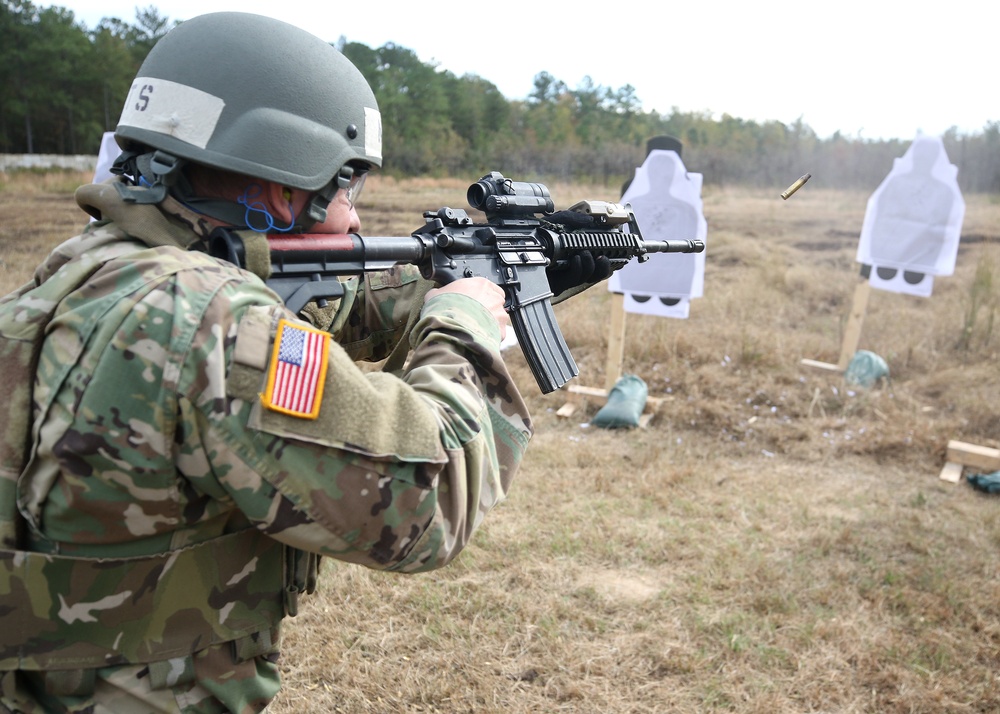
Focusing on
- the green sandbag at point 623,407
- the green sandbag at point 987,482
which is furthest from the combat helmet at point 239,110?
the green sandbag at point 987,482

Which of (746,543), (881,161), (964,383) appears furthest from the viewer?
(881,161)

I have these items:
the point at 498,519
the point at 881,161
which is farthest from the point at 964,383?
the point at 881,161

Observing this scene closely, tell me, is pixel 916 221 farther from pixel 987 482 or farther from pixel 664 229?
pixel 987 482

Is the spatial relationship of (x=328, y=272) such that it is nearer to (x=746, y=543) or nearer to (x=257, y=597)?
(x=257, y=597)

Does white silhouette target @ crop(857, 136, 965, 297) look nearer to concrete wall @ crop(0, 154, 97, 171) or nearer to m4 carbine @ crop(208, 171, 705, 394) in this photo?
m4 carbine @ crop(208, 171, 705, 394)

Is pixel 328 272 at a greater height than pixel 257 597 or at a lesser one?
greater

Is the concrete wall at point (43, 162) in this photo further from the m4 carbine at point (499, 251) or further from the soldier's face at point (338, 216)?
the soldier's face at point (338, 216)

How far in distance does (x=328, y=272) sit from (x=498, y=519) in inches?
110

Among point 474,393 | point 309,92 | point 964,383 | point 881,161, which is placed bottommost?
point 964,383

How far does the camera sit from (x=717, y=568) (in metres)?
3.64

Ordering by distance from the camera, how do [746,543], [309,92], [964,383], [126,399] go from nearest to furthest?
[126,399], [309,92], [746,543], [964,383]

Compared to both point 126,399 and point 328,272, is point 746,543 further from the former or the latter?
point 126,399

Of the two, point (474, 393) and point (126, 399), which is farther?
point (474, 393)

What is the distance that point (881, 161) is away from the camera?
43.7ft
